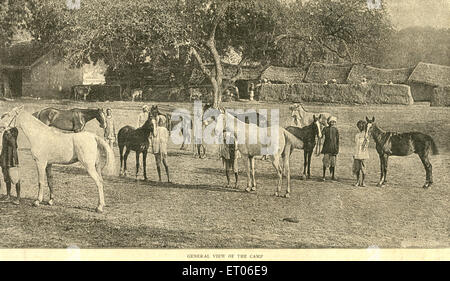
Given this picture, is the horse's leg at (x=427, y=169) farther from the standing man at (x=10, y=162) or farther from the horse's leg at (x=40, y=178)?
the standing man at (x=10, y=162)

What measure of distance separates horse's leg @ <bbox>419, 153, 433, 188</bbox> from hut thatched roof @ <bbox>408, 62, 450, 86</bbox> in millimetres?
1466

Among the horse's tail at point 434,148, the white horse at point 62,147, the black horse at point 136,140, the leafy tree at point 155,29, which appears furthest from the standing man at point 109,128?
the horse's tail at point 434,148

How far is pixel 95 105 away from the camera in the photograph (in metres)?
9.38

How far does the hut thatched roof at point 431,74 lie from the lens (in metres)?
8.72

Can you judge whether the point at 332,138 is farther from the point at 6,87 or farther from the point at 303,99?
the point at 6,87

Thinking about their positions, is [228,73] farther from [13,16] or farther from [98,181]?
[13,16]

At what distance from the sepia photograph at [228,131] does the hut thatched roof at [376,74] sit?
28mm

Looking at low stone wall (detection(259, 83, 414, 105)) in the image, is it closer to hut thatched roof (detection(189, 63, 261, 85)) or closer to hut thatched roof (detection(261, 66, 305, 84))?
hut thatched roof (detection(261, 66, 305, 84))

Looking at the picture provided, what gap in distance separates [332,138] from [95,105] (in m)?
4.18

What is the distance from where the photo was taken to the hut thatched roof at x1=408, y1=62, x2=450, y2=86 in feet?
28.6

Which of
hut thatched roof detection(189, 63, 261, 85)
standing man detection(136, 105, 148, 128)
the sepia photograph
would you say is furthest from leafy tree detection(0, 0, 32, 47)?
hut thatched roof detection(189, 63, 261, 85)

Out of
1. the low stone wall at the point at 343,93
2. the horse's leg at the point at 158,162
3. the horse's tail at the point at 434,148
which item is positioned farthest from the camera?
the low stone wall at the point at 343,93

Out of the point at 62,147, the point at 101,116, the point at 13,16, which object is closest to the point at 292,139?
the point at 101,116

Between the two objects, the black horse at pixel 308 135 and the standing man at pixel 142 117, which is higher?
the standing man at pixel 142 117
